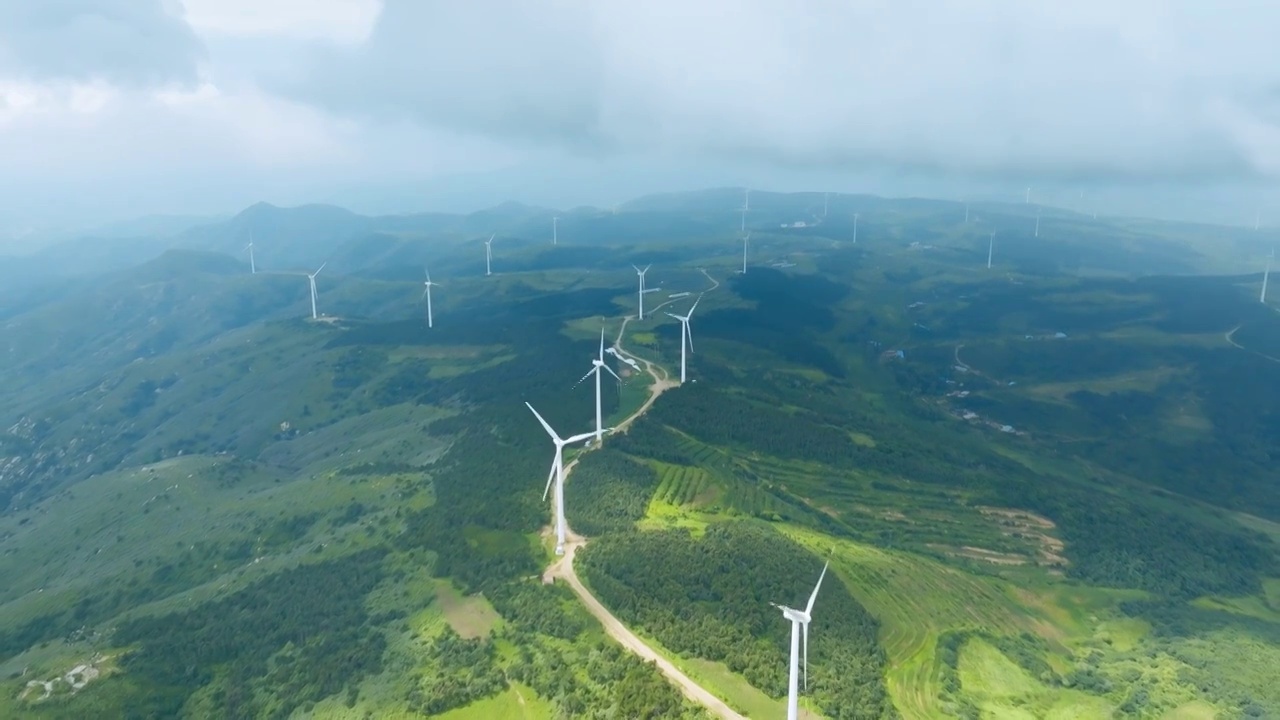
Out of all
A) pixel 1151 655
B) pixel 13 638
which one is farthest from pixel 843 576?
pixel 13 638

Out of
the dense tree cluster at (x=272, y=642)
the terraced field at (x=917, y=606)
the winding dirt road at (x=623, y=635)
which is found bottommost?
the dense tree cluster at (x=272, y=642)

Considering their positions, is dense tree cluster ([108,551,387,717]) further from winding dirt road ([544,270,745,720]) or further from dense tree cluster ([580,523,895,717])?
dense tree cluster ([580,523,895,717])

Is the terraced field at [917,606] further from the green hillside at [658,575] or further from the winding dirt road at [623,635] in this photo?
the winding dirt road at [623,635]

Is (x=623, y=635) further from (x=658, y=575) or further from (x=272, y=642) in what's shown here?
(x=272, y=642)

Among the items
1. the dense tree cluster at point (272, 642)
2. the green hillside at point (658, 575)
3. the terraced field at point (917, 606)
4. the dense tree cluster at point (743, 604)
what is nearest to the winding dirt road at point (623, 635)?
the green hillside at point (658, 575)

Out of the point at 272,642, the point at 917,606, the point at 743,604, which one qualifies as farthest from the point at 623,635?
the point at 272,642

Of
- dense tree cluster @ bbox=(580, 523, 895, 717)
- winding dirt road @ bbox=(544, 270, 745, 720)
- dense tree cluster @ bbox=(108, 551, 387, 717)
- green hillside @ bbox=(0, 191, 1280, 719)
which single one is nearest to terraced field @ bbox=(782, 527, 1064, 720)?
green hillside @ bbox=(0, 191, 1280, 719)
